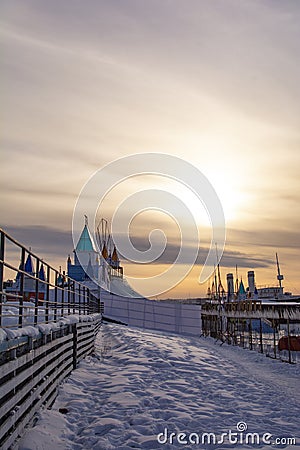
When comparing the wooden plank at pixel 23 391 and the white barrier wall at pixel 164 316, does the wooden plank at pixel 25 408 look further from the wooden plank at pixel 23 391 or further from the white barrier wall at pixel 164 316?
the white barrier wall at pixel 164 316

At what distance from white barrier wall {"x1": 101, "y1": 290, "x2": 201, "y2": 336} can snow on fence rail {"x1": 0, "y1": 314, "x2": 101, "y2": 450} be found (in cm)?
2257

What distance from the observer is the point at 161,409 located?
856 centimetres

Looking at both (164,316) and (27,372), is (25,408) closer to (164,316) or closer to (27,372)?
(27,372)

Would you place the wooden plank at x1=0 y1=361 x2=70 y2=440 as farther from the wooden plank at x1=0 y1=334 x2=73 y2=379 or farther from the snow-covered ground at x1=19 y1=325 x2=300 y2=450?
the wooden plank at x1=0 y1=334 x2=73 y2=379

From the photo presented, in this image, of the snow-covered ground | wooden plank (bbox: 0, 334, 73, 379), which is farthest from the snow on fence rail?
the snow-covered ground

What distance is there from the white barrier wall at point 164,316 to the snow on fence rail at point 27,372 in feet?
74.1

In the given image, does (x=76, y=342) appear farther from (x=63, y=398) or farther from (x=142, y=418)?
(x=142, y=418)

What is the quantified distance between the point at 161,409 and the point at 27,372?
316 centimetres

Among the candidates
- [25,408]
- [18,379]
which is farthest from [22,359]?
[25,408]

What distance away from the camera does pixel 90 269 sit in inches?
1797

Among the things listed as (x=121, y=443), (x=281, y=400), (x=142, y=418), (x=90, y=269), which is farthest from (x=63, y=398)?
(x=90, y=269)

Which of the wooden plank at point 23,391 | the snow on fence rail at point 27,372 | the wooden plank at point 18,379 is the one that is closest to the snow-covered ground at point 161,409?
the snow on fence rail at point 27,372

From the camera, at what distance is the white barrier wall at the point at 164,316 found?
107 feet

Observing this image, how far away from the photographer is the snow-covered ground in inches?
267
